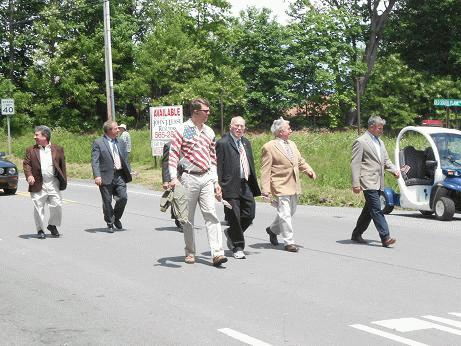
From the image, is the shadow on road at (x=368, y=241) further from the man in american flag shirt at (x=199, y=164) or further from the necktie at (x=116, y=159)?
the necktie at (x=116, y=159)

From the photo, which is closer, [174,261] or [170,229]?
[174,261]

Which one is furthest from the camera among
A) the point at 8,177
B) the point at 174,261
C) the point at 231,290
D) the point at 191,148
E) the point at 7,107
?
the point at 7,107

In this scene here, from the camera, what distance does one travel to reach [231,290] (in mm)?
7570

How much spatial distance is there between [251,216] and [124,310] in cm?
331

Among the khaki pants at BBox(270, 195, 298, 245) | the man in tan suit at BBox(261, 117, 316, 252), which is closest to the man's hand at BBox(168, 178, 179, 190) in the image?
the man in tan suit at BBox(261, 117, 316, 252)

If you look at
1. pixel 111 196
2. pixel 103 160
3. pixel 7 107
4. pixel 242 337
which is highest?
pixel 7 107

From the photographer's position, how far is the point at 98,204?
693 inches

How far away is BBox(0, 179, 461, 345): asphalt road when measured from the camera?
592 centimetres

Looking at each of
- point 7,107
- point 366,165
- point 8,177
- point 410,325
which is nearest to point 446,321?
point 410,325

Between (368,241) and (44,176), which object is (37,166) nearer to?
(44,176)

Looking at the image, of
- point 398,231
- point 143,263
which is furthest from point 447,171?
point 143,263

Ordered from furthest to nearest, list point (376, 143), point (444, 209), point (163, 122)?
point (163, 122)
point (444, 209)
point (376, 143)

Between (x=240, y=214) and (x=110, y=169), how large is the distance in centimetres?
330

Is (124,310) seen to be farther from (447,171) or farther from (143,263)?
(447,171)
